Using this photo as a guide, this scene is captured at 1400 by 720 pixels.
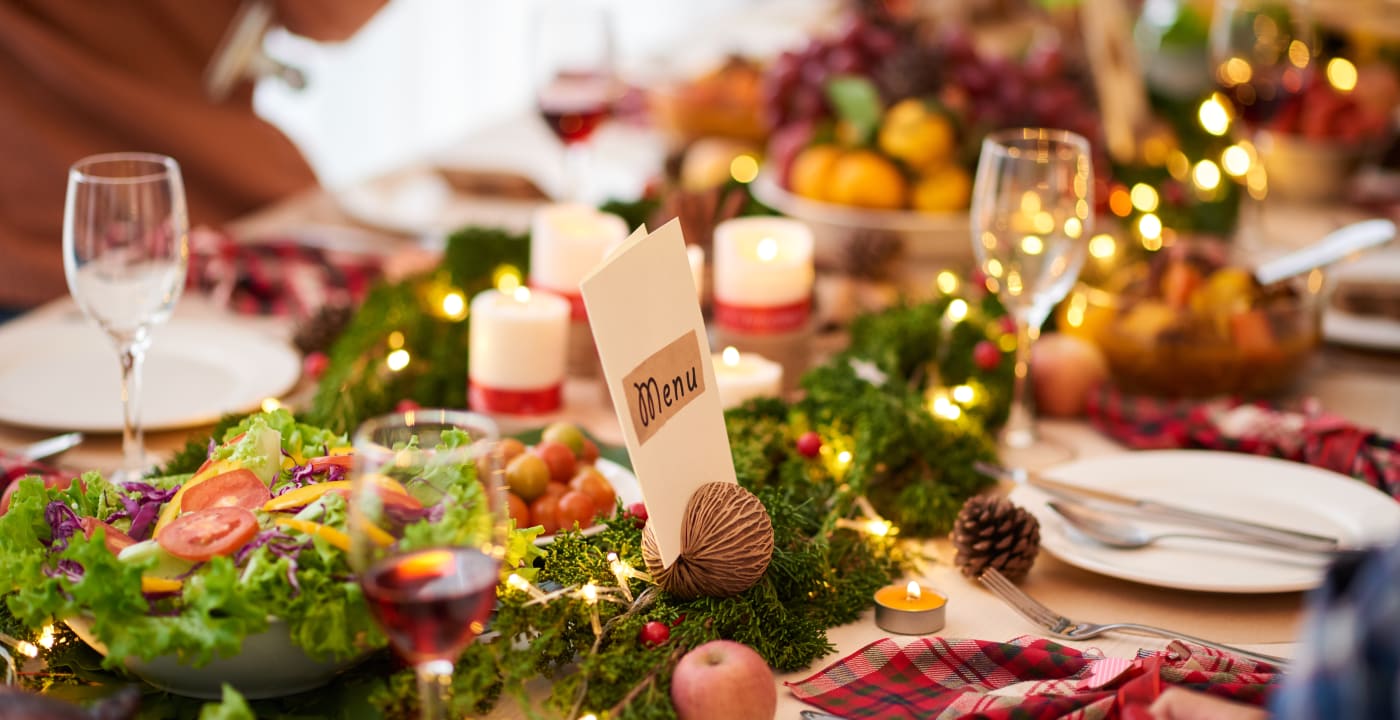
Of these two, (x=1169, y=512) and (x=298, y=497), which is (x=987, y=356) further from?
(x=298, y=497)

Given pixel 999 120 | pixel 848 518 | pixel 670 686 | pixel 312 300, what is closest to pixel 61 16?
pixel 312 300

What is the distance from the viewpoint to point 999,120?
193 centimetres

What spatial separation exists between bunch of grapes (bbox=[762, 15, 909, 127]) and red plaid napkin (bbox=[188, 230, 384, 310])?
739 millimetres

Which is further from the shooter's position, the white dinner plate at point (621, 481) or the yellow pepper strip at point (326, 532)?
the white dinner plate at point (621, 481)

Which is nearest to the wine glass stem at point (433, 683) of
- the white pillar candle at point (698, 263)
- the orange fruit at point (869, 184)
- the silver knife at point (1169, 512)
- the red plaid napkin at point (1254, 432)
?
the silver knife at point (1169, 512)

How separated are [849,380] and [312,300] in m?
0.74

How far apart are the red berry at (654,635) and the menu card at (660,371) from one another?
0.05 metres

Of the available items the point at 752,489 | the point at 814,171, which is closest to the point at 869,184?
the point at 814,171

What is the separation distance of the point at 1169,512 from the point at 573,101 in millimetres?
1022

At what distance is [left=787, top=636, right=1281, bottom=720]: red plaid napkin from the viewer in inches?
30.6

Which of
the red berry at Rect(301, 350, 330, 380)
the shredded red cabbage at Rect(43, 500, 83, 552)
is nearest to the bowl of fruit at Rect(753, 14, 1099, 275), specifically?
the red berry at Rect(301, 350, 330, 380)

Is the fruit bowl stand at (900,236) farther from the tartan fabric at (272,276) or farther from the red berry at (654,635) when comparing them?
the red berry at (654,635)

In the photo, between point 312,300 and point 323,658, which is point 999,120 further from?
point 323,658

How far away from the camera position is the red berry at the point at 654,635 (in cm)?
84
